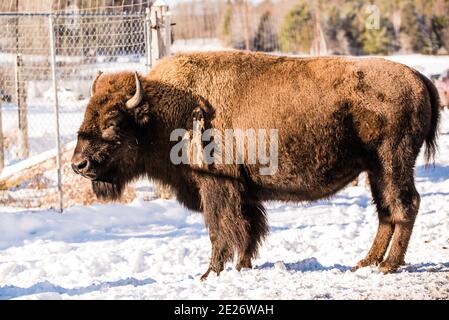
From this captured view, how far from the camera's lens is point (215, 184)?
21.6 feet

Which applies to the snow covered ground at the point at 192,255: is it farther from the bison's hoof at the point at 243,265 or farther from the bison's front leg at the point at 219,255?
the bison's front leg at the point at 219,255

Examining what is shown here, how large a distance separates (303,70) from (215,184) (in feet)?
4.79

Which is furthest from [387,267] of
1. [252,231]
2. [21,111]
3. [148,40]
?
[21,111]

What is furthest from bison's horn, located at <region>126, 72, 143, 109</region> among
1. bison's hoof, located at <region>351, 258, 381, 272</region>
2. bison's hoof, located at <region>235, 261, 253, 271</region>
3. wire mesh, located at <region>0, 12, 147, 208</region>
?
bison's hoof, located at <region>351, 258, 381, 272</region>

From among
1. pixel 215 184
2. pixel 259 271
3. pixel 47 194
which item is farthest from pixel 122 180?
pixel 47 194

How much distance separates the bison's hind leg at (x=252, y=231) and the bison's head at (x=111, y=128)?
1.29m

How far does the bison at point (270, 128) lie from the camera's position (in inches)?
258

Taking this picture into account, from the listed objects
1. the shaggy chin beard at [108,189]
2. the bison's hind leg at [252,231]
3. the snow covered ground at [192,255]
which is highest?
the shaggy chin beard at [108,189]

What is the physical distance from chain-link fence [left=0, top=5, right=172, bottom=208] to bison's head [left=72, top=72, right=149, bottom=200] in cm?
314

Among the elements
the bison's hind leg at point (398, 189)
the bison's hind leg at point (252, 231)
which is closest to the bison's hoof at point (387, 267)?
the bison's hind leg at point (398, 189)

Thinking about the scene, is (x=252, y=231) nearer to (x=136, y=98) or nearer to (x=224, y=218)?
(x=224, y=218)

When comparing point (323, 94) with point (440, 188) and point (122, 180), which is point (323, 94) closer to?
point (122, 180)

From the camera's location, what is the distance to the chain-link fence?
10727 millimetres

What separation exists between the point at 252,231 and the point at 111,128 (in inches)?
69.4
